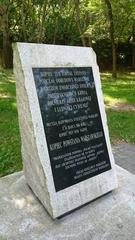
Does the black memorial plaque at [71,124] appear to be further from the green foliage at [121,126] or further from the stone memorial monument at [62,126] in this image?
the green foliage at [121,126]

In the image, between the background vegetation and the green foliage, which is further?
the background vegetation

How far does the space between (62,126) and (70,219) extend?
0.95 metres

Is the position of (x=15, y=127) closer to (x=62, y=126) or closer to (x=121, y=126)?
(x=121, y=126)

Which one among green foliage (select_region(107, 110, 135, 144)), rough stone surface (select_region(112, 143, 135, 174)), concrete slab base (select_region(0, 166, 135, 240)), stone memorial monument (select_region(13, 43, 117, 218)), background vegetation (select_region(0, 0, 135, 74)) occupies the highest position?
stone memorial monument (select_region(13, 43, 117, 218))

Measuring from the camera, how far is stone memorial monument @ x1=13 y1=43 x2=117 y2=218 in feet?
10.8

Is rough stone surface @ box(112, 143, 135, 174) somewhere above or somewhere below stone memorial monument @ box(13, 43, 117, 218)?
below

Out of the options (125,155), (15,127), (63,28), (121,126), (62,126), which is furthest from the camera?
(63,28)

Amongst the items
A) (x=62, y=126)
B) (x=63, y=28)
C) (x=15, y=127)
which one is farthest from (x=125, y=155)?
(x=63, y=28)

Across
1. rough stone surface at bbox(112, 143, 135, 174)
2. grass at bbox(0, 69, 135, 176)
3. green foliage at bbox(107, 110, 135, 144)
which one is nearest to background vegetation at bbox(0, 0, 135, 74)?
grass at bbox(0, 69, 135, 176)

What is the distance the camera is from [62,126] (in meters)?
3.49

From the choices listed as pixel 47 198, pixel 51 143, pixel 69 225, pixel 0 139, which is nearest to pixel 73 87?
pixel 51 143

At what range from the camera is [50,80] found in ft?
11.3

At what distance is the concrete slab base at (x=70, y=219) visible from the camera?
316cm

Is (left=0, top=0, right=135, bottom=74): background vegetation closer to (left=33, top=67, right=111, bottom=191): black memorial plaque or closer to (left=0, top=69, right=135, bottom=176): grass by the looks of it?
(left=0, top=69, right=135, bottom=176): grass
